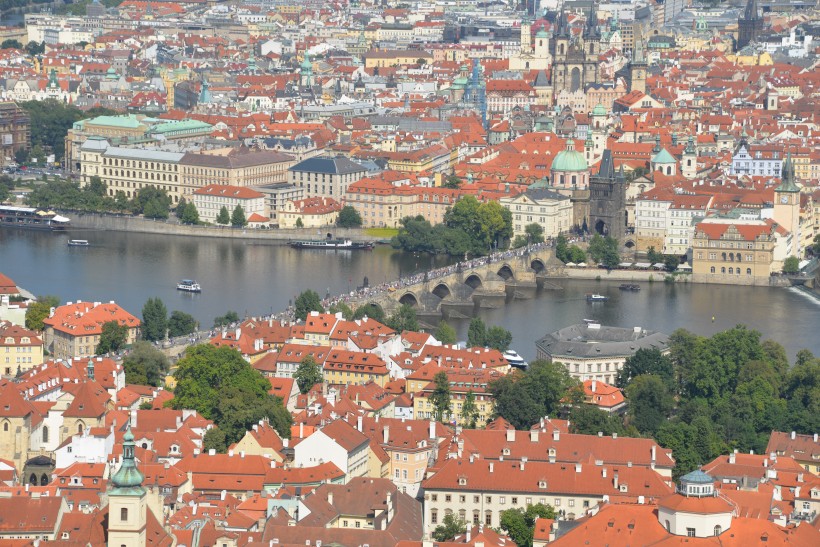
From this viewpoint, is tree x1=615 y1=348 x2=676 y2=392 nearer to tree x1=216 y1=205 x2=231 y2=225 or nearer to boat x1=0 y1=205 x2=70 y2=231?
tree x1=216 y1=205 x2=231 y2=225

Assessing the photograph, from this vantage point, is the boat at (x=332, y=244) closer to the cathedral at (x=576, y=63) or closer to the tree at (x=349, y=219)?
the tree at (x=349, y=219)

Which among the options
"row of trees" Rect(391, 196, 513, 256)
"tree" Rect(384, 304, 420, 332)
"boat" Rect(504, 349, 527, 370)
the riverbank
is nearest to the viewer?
"boat" Rect(504, 349, 527, 370)

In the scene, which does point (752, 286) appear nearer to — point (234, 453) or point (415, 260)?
point (415, 260)

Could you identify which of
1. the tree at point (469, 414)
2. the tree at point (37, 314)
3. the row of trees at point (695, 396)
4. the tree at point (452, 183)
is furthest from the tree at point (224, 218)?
the tree at point (469, 414)

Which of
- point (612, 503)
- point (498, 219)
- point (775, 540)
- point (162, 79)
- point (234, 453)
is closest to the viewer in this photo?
point (775, 540)

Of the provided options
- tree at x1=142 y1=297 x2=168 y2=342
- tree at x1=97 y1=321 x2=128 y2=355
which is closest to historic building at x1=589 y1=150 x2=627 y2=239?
tree at x1=142 y1=297 x2=168 y2=342

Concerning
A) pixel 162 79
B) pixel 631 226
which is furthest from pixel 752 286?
pixel 162 79
